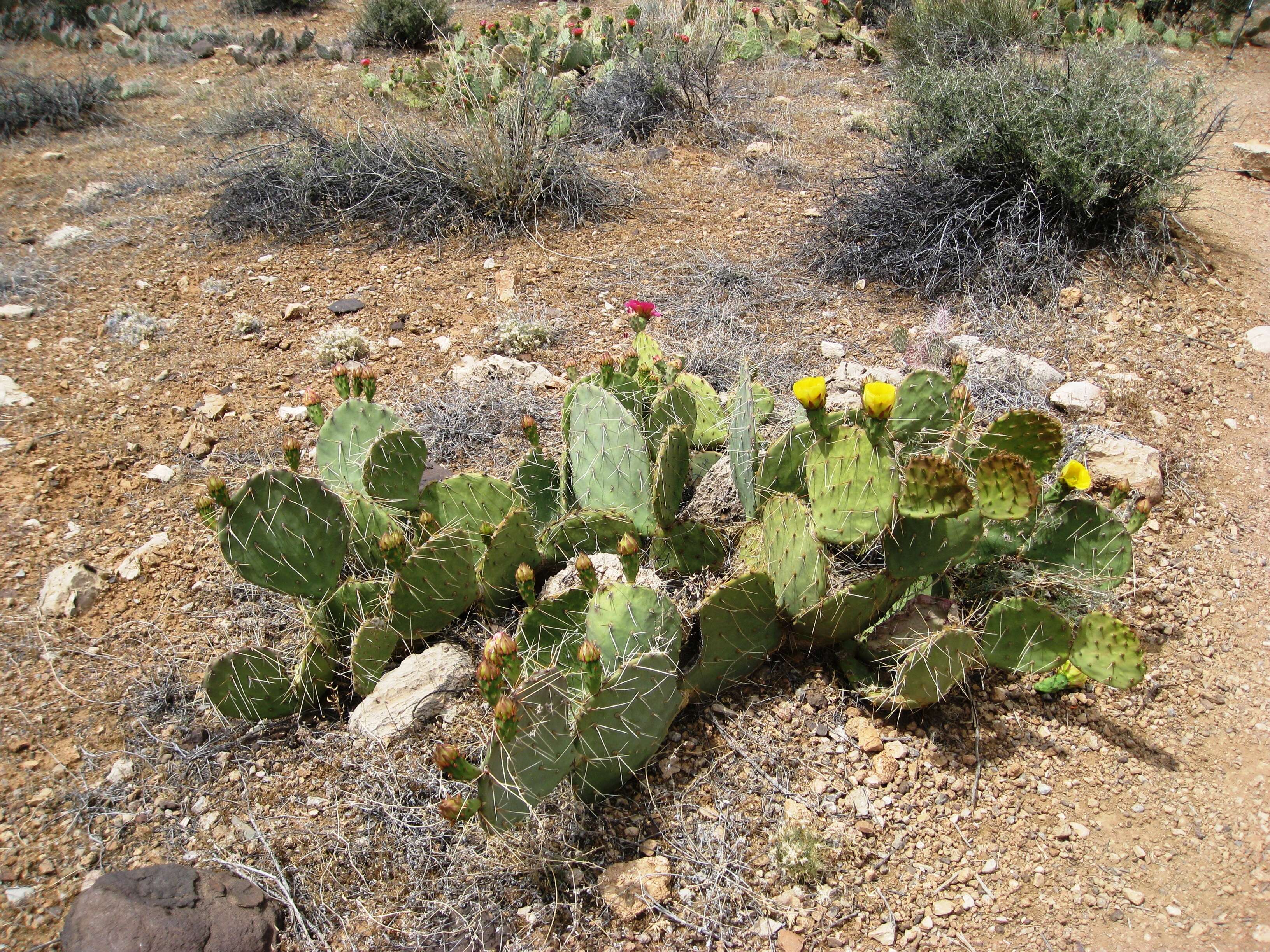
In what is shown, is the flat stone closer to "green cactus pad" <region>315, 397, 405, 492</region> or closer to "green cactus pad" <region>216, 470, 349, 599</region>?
"green cactus pad" <region>216, 470, 349, 599</region>

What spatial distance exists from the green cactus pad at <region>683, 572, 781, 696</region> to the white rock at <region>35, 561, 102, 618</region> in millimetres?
1997

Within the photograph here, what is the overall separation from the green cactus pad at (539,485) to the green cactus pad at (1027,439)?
4.35 ft

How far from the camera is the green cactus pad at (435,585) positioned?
246cm

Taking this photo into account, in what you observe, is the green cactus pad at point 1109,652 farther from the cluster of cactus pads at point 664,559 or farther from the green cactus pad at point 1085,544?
the green cactus pad at point 1085,544

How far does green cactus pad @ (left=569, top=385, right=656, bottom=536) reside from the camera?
2680 mm

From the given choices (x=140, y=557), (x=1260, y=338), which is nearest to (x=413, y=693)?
(x=140, y=557)

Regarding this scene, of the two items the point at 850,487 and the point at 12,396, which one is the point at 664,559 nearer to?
the point at 850,487

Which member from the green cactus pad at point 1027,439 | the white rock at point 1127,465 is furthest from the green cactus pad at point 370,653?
the white rock at point 1127,465

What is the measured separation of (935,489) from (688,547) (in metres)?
0.78

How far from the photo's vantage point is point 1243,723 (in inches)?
98.3

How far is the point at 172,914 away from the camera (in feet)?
6.15

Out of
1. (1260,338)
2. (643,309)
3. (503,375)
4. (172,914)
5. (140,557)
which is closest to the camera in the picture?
(172,914)

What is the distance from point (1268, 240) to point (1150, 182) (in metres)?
1.05

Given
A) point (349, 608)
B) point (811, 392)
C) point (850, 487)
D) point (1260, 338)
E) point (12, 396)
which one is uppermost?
point (811, 392)
